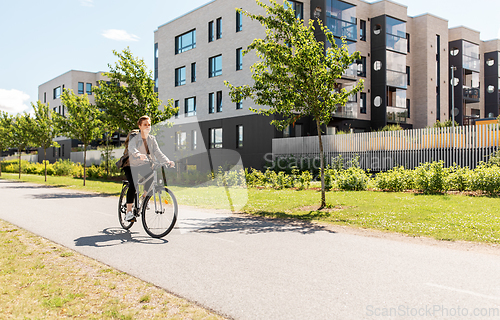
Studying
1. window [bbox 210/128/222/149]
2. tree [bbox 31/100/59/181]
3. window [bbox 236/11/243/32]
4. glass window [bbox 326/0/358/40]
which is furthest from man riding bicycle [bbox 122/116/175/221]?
window [bbox 210/128/222/149]

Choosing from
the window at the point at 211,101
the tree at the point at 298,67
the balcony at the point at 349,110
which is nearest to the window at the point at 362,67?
the balcony at the point at 349,110

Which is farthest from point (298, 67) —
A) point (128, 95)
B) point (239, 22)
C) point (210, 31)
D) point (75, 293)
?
point (210, 31)

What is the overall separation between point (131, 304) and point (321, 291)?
1.94 meters

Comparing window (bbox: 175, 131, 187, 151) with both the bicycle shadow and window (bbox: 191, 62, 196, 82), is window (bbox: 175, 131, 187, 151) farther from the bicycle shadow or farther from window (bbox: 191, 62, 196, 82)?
the bicycle shadow

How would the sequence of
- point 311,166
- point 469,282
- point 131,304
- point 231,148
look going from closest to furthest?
1. point 131,304
2. point 469,282
3. point 311,166
4. point 231,148

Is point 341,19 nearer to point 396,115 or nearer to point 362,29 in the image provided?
point 362,29

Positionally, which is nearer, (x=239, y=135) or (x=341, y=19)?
(x=341, y=19)

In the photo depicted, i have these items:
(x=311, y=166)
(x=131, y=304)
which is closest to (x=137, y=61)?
(x=311, y=166)

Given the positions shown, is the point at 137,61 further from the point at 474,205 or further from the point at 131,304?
the point at 131,304

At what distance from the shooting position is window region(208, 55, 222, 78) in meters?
32.6

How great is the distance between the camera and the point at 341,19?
2975 centimetres

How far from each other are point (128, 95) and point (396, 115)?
964 inches

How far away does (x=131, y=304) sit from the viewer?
12.3ft

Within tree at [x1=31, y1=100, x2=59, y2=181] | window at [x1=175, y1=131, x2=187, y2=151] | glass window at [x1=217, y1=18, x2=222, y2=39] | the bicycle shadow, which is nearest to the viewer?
the bicycle shadow
